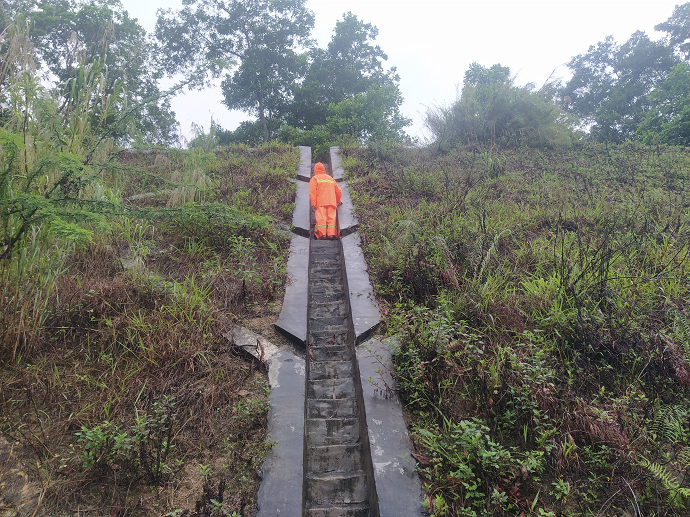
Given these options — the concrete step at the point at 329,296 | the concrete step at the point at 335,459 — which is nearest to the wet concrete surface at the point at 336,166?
the concrete step at the point at 329,296

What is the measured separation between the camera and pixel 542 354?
329 centimetres

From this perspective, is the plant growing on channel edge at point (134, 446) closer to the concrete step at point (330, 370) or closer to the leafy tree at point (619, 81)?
the concrete step at point (330, 370)

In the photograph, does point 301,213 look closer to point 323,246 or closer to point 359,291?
point 323,246

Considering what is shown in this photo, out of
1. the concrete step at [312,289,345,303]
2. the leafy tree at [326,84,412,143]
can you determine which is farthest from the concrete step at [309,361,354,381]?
the leafy tree at [326,84,412,143]

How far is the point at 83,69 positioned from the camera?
447 centimetres

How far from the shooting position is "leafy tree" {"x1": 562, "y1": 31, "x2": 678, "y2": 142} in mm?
23156

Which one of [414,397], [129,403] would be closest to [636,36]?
[414,397]

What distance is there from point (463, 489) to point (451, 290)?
224 centimetres

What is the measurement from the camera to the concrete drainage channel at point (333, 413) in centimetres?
279

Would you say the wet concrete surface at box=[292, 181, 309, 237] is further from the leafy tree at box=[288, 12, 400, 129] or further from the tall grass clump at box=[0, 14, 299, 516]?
the leafy tree at box=[288, 12, 400, 129]

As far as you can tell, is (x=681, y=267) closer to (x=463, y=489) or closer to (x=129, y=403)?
(x=463, y=489)

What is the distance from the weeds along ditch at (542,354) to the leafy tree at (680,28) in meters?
24.3

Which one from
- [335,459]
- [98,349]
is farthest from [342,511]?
[98,349]

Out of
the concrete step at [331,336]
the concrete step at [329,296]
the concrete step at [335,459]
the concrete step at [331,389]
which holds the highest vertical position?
the concrete step at [329,296]
